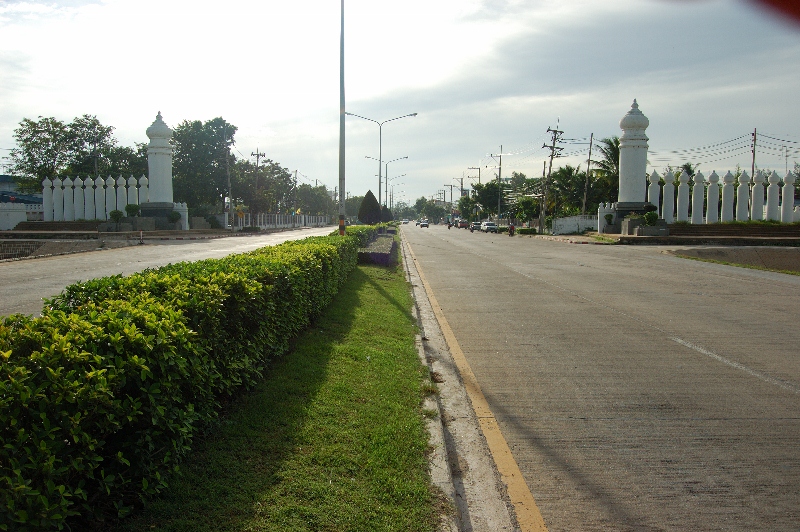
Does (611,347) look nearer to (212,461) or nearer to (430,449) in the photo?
(430,449)

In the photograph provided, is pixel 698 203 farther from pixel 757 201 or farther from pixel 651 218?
pixel 651 218

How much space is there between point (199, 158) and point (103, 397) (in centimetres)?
7127

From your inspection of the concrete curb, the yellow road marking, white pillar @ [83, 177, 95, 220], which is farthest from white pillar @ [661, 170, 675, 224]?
the concrete curb

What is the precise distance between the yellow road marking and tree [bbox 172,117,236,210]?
66319 mm

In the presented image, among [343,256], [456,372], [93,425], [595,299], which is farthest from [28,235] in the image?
[93,425]

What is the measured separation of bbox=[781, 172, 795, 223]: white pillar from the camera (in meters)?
47.6

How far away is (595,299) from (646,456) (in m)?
9.24

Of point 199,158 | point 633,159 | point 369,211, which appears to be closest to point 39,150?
point 199,158

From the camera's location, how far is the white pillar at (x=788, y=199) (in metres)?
47.6

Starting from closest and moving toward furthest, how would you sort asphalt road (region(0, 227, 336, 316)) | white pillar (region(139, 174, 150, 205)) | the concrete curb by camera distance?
the concrete curb → asphalt road (region(0, 227, 336, 316)) → white pillar (region(139, 174, 150, 205))

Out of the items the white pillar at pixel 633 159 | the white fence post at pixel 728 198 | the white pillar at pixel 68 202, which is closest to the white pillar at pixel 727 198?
the white fence post at pixel 728 198

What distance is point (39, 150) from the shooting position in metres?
66.2

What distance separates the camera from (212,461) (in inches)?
167

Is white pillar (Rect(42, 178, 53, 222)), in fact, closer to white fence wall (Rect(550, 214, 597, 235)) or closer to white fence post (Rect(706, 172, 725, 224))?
white fence wall (Rect(550, 214, 597, 235))
